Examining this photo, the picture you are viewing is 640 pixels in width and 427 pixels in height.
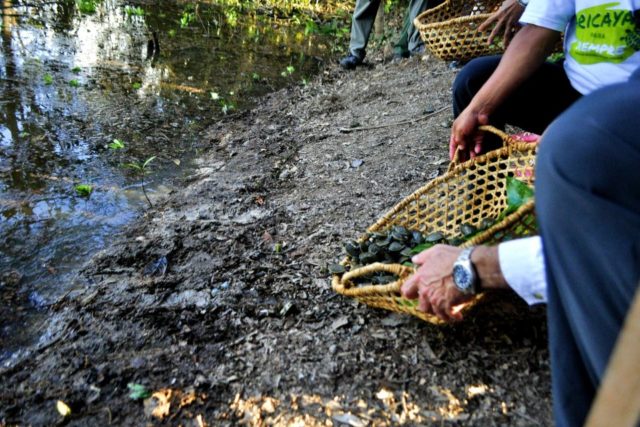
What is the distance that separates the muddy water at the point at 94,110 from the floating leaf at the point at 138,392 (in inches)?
26.5

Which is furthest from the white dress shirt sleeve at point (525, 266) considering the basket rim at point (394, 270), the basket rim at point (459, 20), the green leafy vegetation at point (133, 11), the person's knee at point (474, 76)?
the green leafy vegetation at point (133, 11)

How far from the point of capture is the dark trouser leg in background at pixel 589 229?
91 centimetres

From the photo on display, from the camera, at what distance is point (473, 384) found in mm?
1540

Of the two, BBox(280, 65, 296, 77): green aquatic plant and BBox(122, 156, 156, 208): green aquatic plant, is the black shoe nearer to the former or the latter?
BBox(280, 65, 296, 77): green aquatic plant

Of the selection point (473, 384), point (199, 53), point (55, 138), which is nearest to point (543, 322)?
point (473, 384)

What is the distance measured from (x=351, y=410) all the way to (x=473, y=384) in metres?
0.38

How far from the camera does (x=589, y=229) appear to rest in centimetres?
94

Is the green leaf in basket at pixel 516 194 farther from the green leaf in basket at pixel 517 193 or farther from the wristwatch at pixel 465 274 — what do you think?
the wristwatch at pixel 465 274

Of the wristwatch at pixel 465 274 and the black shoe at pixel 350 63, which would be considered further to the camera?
the black shoe at pixel 350 63

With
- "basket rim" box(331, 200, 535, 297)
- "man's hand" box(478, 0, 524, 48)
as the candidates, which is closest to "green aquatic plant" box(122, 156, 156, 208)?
"basket rim" box(331, 200, 535, 297)

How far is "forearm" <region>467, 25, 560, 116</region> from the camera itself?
5.95 ft

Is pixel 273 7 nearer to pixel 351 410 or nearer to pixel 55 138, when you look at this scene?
pixel 55 138

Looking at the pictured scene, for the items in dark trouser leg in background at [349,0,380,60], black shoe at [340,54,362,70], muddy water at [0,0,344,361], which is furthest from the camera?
black shoe at [340,54,362,70]

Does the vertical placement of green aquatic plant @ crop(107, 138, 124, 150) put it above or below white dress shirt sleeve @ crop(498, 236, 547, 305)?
below
